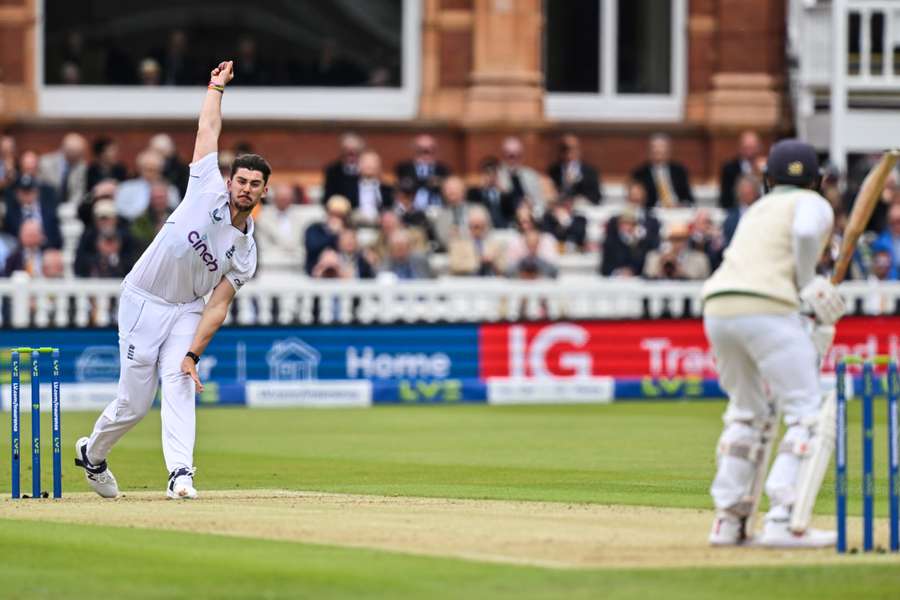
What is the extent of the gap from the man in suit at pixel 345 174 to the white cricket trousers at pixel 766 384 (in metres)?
15.6

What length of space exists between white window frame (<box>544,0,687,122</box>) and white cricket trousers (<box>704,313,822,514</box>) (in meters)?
19.1

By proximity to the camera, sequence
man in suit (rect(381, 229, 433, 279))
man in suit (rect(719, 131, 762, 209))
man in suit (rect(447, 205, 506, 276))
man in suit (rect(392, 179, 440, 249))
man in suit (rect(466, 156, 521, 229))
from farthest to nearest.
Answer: man in suit (rect(719, 131, 762, 209)) → man in suit (rect(466, 156, 521, 229)) → man in suit (rect(392, 179, 440, 249)) → man in suit (rect(447, 205, 506, 276)) → man in suit (rect(381, 229, 433, 279))

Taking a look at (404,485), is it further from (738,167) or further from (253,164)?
(738,167)

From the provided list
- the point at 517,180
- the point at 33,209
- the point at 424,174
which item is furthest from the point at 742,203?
the point at 33,209

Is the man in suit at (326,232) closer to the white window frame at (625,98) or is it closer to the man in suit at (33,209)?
the man in suit at (33,209)

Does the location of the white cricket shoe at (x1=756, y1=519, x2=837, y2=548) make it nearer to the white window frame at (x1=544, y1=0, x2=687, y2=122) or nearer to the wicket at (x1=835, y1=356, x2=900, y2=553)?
→ the wicket at (x1=835, y1=356, x2=900, y2=553)

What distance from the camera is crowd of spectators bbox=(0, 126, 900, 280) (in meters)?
24.0

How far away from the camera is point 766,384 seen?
10398 mm

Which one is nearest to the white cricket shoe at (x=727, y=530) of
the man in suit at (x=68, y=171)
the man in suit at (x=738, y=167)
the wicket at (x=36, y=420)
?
Answer: the wicket at (x=36, y=420)

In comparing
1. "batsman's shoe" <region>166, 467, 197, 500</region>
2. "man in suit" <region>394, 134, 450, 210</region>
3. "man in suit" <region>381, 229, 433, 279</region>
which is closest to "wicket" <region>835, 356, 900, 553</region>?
"batsman's shoe" <region>166, 467, 197, 500</region>

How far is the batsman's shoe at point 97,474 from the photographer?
13023 mm

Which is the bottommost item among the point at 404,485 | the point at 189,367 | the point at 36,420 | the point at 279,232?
the point at 404,485

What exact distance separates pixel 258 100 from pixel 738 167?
623 centimetres

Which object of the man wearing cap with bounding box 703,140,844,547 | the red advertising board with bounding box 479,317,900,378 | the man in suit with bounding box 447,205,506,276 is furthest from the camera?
the man in suit with bounding box 447,205,506,276
